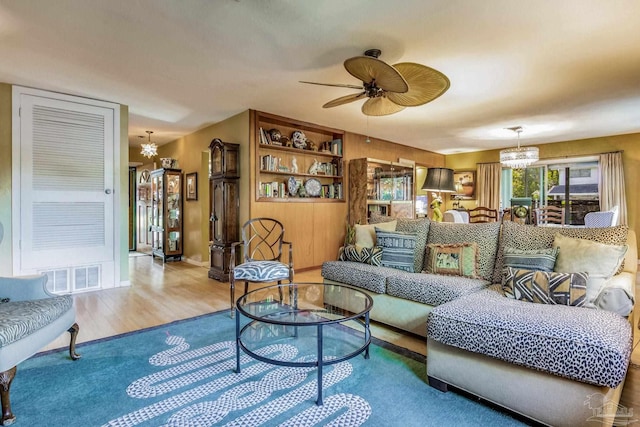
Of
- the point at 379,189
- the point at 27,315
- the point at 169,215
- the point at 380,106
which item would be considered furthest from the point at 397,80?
the point at 169,215

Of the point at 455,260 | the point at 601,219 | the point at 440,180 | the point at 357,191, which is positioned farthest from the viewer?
the point at 357,191

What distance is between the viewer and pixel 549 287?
2.02 meters

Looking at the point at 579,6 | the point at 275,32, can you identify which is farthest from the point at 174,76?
the point at 579,6

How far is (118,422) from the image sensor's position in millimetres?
1563

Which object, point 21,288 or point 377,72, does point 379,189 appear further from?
point 21,288

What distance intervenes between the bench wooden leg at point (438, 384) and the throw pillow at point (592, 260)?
980 millimetres

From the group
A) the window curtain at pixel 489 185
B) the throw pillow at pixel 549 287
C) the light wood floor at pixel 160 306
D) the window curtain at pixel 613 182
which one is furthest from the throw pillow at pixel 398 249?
the window curtain at pixel 489 185

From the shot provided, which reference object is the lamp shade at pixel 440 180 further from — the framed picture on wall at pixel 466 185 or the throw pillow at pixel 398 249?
the framed picture on wall at pixel 466 185

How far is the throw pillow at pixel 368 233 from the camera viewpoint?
332 cm

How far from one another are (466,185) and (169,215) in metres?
6.86

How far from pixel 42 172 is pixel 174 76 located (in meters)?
1.99

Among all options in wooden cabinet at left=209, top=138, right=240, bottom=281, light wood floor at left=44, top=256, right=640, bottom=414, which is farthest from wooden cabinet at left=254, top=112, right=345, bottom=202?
light wood floor at left=44, top=256, right=640, bottom=414

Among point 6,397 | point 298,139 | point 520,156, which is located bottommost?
point 6,397

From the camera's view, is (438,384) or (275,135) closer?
(438,384)
